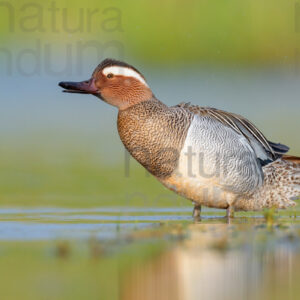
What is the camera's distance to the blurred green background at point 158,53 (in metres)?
15.1

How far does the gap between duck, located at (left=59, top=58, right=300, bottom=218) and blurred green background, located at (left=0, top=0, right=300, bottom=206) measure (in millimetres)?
5433

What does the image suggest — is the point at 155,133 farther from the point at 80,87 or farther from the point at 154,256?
the point at 154,256

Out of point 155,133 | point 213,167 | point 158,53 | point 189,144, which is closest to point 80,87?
point 155,133

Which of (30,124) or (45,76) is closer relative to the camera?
(30,124)

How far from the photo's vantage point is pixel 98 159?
37.2ft

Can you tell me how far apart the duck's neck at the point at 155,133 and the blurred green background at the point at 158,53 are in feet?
19.0

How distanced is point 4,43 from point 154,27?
2.55 m

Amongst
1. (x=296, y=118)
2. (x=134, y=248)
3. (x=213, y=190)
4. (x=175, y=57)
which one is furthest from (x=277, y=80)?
(x=134, y=248)

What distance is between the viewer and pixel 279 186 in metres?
8.60

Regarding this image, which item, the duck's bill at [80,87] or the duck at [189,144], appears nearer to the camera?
the duck at [189,144]

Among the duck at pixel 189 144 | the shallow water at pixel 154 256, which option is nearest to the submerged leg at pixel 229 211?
the duck at pixel 189 144

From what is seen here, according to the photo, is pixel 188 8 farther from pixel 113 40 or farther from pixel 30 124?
pixel 30 124

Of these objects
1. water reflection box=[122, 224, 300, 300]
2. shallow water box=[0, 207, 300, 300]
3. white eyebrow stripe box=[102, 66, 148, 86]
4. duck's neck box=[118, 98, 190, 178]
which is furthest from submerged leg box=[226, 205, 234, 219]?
water reflection box=[122, 224, 300, 300]

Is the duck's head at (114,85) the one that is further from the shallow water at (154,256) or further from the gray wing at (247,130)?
the shallow water at (154,256)
